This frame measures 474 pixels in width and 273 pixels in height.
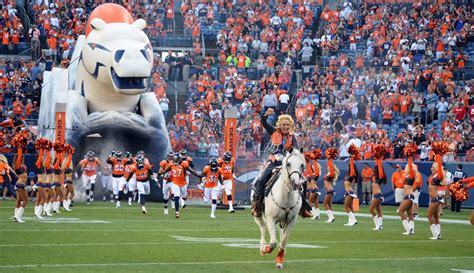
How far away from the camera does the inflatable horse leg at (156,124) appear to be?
3566 centimetres

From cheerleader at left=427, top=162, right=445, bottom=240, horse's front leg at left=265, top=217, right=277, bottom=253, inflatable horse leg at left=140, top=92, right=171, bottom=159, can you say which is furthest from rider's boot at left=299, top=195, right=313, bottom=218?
inflatable horse leg at left=140, top=92, right=171, bottom=159

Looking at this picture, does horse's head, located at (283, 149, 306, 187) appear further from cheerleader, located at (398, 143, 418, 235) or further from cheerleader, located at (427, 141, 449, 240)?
cheerleader, located at (398, 143, 418, 235)

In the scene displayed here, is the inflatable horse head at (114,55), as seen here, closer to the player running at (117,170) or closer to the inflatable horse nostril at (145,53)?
the inflatable horse nostril at (145,53)

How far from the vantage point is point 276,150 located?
17.3m

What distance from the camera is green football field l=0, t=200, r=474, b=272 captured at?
16.5m

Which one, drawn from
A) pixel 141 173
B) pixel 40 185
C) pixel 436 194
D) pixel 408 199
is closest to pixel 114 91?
pixel 141 173

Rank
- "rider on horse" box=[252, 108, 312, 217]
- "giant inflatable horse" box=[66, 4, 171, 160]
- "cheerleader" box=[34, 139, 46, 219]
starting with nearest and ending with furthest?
1. "rider on horse" box=[252, 108, 312, 217]
2. "cheerleader" box=[34, 139, 46, 219]
3. "giant inflatable horse" box=[66, 4, 171, 160]

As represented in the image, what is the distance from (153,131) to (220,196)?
3.14 m

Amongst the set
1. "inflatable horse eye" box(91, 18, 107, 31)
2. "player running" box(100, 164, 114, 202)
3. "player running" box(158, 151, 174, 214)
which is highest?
"inflatable horse eye" box(91, 18, 107, 31)

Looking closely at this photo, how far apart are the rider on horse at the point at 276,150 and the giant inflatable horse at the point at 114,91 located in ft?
51.9

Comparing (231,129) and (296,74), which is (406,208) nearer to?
(231,129)

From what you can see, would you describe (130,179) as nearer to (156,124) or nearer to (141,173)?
(156,124)

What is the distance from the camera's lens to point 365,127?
40.8 m

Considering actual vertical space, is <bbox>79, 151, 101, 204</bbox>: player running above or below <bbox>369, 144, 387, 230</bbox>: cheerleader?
below
